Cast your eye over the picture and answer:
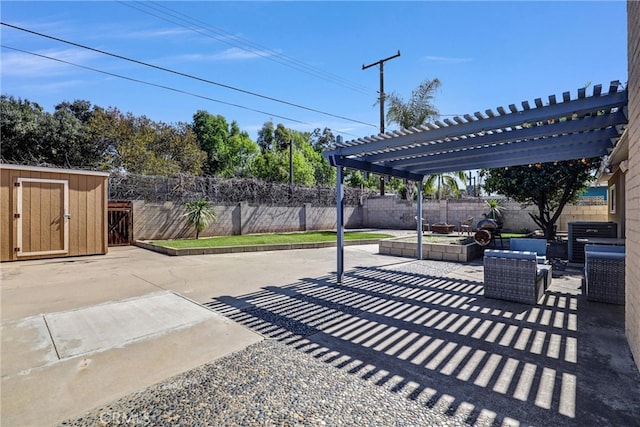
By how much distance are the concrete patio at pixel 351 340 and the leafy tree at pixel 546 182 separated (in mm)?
4946

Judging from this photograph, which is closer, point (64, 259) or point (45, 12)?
point (45, 12)

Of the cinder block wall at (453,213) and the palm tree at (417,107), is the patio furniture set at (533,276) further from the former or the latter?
the palm tree at (417,107)

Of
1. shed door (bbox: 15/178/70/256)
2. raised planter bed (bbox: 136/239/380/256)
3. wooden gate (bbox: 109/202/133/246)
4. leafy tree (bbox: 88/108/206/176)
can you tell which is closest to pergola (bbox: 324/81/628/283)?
raised planter bed (bbox: 136/239/380/256)

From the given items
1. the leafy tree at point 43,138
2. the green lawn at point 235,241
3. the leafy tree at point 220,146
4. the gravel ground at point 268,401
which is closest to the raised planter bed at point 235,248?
the green lawn at point 235,241

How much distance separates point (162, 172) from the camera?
56.8ft

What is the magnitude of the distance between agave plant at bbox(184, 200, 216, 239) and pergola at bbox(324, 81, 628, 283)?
8431 mm

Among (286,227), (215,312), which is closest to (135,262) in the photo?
(215,312)

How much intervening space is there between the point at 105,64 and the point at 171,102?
3.15 metres

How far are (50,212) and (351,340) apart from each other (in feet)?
31.5

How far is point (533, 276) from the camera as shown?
14.7 ft

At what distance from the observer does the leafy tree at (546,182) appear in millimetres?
9547

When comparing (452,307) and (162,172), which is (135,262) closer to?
(452,307)

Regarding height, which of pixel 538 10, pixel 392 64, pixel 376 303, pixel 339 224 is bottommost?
pixel 376 303

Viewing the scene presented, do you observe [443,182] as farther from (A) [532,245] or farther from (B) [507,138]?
(B) [507,138]
